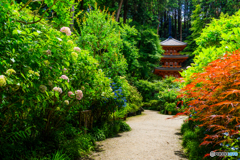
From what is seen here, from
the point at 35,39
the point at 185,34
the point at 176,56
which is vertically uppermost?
the point at 185,34

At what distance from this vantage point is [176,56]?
2386 cm

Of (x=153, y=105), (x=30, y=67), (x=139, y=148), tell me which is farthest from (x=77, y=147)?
(x=153, y=105)

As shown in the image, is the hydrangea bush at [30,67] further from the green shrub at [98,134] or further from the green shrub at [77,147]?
the green shrub at [98,134]

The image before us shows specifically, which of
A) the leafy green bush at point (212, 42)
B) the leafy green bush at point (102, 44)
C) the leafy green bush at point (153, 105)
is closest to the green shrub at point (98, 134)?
the leafy green bush at point (102, 44)

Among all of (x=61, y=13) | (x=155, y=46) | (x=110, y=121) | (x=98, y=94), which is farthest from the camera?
(x=155, y=46)

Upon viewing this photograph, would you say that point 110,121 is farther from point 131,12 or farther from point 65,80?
point 131,12

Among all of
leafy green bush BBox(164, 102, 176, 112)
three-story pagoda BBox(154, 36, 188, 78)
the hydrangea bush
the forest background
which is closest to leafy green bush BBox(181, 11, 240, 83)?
the forest background

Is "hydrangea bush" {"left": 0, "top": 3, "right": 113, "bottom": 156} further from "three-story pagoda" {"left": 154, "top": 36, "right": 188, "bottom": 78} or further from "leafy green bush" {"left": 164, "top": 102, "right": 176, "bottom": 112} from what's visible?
"three-story pagoda" {"left": 154, "top": 36, "right": 188, "bottom": 78}

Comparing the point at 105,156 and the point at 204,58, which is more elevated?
the point at 204,58

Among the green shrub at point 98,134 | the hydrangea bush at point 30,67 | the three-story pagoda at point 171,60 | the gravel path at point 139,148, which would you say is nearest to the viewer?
the hydrangea bush at point 30,67

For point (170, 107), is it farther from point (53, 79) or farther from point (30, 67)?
point (30, 67)

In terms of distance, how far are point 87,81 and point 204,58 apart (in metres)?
2.72

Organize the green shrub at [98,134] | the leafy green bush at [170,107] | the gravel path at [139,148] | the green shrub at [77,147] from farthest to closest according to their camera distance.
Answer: the leafy green bush at [170,107], the green shrub at [98,134], the gravel path at [139,148], the green shrub at [77,147]

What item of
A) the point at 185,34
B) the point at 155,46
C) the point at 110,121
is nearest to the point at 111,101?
the point at 110,121
